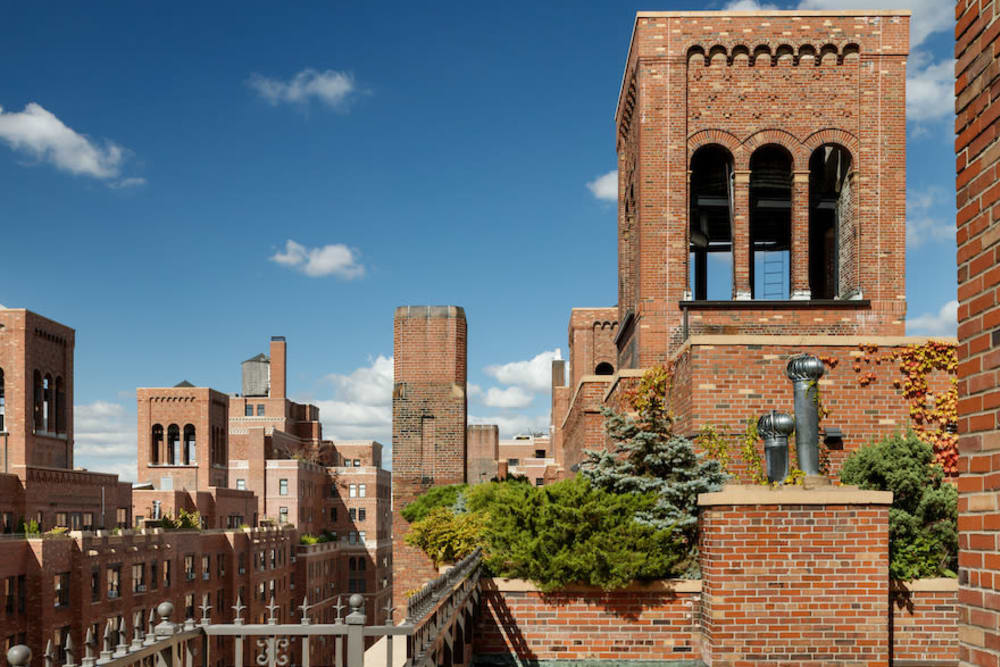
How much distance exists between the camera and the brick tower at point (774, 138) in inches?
867

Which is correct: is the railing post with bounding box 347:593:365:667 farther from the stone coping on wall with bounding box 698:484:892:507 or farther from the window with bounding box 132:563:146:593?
the window with bounding box 132:563:146:593

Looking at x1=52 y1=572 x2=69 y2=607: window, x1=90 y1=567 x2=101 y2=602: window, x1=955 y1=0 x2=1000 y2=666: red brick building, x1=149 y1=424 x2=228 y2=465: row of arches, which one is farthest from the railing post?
x1=149 y1=424 x2=228 y2=465: row of arches

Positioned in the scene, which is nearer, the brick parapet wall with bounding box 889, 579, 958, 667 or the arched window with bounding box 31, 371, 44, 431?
the brick parapet wall with bounding box 889, 579, 958, 667

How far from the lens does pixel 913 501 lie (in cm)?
1412

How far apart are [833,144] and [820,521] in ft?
43.7

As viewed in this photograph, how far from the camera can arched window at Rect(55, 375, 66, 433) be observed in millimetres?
60375

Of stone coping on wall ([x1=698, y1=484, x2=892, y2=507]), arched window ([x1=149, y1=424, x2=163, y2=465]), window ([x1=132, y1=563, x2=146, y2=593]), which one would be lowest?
window ([x1=132, y1=563, x2=146, y2=593])

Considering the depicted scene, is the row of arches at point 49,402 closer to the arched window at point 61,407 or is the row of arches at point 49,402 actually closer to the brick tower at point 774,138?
the arched window at point 61,407

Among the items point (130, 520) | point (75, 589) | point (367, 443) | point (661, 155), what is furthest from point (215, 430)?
point (661, 155)

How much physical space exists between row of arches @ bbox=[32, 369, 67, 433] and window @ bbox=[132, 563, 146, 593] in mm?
14458

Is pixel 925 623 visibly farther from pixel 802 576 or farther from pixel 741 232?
pixel 741 232

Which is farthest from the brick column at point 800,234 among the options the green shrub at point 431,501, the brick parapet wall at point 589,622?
the green shrub at point 431,501

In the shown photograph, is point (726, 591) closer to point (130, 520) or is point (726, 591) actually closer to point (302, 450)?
point (130, 520)

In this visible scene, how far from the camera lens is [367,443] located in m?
117
